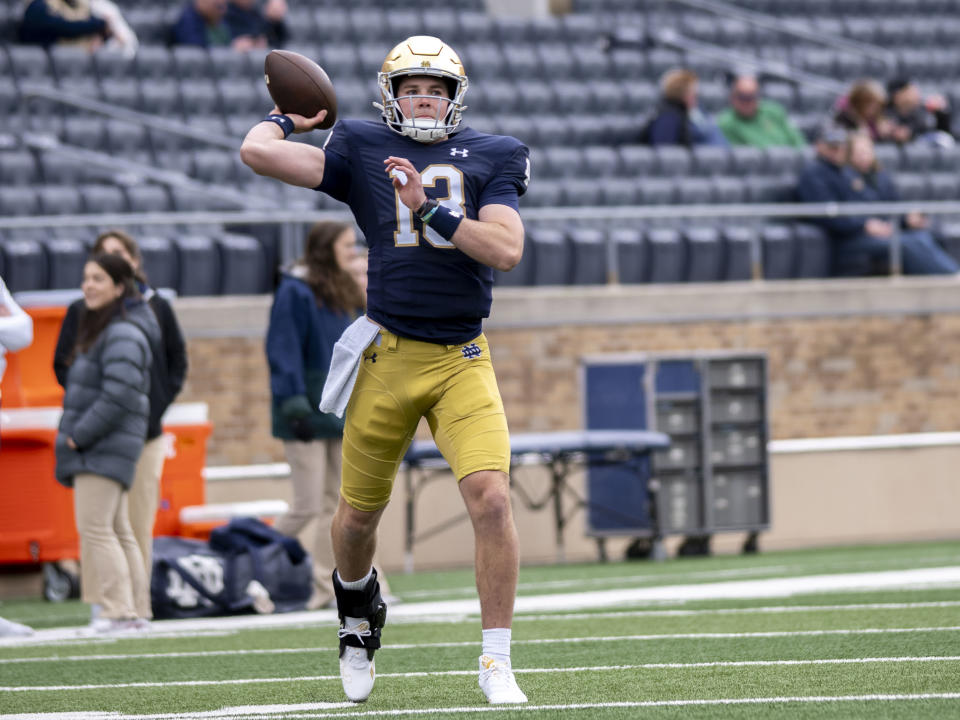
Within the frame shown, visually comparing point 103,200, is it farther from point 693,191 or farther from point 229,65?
point 693,191

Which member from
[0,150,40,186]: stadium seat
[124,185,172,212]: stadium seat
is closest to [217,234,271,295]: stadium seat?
[124,185,172,212]: stadium seat

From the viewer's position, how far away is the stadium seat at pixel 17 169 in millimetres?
13297

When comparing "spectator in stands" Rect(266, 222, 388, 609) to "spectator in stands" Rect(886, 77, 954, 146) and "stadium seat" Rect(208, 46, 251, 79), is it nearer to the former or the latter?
"stadium seat" Rect(208, 46, 251, 79)

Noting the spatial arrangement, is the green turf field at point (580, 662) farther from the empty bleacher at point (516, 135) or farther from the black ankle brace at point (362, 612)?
the empty bleacher at point (516, 135)

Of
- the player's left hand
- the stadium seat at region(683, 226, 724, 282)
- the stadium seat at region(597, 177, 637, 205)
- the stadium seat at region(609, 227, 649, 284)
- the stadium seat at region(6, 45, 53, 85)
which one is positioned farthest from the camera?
the stadium seat at region(597, 177, 637, 205)

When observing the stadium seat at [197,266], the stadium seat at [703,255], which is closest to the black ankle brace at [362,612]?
the stadium seat at [197,266]

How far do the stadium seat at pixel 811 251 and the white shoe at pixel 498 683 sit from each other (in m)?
9.80

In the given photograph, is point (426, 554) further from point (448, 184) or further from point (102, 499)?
point (448, 184)

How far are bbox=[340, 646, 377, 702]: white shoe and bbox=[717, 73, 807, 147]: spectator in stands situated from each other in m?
11.8

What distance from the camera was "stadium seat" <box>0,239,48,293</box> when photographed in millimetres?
11859

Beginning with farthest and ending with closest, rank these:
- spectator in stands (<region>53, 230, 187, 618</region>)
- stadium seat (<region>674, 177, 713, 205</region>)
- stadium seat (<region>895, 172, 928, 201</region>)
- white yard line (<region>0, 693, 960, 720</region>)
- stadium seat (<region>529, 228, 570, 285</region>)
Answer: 1. stadium seat (<region>895, 172, 928, 201</region>)
2. stadium seat (<region>674, 177, 713, 205</region>)
3. stadium seat (<region>529, 228, 570, 285</region>)
4. spectator in stands (<region>53, 230, 187, 618</region>)
5. white yard line (<region>0, 693, 960, 720</region>)

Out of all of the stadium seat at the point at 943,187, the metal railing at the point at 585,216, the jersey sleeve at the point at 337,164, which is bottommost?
the metal railing at the point at 585,216

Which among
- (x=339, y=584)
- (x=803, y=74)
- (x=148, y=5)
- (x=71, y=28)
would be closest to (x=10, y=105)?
(x=71, y=28)

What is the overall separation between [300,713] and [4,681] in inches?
66.4
